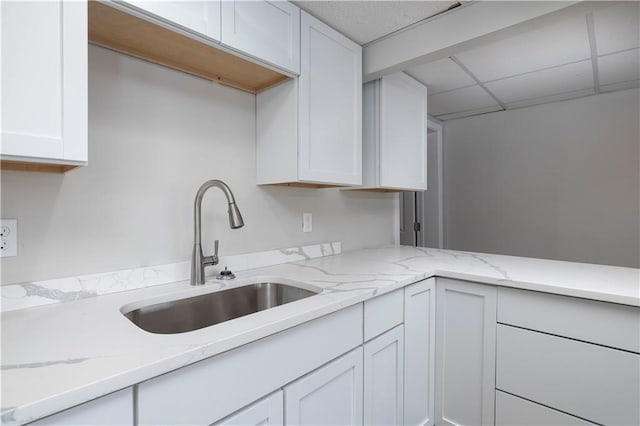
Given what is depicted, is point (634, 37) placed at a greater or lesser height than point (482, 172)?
greater

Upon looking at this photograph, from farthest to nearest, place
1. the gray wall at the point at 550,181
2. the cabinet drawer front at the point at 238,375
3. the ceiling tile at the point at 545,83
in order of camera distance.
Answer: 1. the gray wall at the point at 550,181
2. the ceiling tile at the point at 545,83
3. the cabinet drawer front at the point at 238,375

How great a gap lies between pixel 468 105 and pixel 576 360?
7.96ft

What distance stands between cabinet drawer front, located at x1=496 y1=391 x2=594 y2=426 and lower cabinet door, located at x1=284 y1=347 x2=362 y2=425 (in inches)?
27.5

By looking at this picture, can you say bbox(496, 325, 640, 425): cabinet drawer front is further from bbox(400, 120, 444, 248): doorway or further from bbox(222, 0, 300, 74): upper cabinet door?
bbox(400, 120, 444, 248): doorway

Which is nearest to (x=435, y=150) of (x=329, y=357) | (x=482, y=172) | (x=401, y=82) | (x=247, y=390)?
(x=482, y=172)

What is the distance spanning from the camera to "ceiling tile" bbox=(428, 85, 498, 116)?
2.66 m

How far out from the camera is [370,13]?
1.56 meters

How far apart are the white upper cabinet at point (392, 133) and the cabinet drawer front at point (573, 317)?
3.17 ft

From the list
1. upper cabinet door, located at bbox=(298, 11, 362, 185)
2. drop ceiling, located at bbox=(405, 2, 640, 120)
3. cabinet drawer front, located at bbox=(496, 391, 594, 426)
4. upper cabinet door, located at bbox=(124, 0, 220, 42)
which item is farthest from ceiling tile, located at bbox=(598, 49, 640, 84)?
upper cabinet door, located at bbox=(124, 0, 220, 42)

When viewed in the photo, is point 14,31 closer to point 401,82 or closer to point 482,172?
point 401,82

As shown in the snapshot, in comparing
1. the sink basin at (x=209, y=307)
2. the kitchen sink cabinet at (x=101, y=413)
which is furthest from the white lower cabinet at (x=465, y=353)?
the kitchen sink cabinet at (x=101, y=413)

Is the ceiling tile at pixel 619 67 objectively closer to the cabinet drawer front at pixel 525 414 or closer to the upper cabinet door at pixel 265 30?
the upper cabinet door at pixel 265 30

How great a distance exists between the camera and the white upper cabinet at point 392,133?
201 centimetres

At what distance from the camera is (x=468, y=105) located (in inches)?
119
